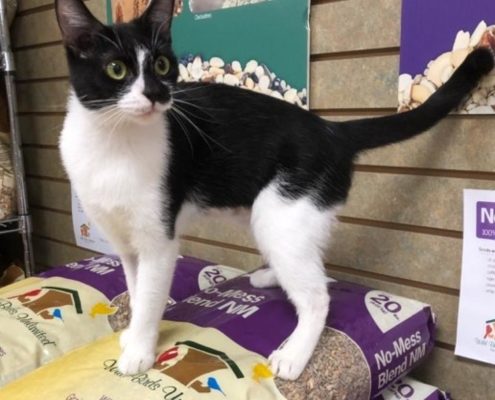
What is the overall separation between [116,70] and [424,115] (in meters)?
0.54

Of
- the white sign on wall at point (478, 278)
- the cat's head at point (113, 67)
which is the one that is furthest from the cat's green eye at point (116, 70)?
the white sign on wall at point (478, 278)

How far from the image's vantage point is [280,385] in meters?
0.81

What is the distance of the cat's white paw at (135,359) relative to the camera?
812 mm

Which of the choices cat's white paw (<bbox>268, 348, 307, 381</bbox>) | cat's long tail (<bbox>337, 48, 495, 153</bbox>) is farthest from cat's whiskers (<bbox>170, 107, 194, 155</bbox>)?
cat's white paw (<bbox>268, 348, 307, 381</bbox>)

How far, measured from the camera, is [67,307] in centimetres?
110

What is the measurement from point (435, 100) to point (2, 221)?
1442mm

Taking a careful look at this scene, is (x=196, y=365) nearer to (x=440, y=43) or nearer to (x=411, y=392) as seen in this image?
(x=411, y=392)

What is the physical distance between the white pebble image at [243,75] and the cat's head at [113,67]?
1.52 feet

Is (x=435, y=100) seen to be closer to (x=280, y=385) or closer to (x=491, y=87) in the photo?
(x=491, y=87)

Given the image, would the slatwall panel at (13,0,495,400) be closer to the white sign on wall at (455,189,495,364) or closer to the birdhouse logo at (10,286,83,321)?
the white sign on wall at (455,189,495,364)

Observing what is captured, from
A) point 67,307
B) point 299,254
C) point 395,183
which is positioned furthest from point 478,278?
point 67,307

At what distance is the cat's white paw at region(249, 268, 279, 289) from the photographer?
111 centimetres

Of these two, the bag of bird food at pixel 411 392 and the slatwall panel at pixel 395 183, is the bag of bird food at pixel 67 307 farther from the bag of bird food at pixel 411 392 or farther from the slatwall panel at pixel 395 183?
the bag of bird food at pixel 411 392

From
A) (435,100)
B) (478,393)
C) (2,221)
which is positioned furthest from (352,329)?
(2,221)
